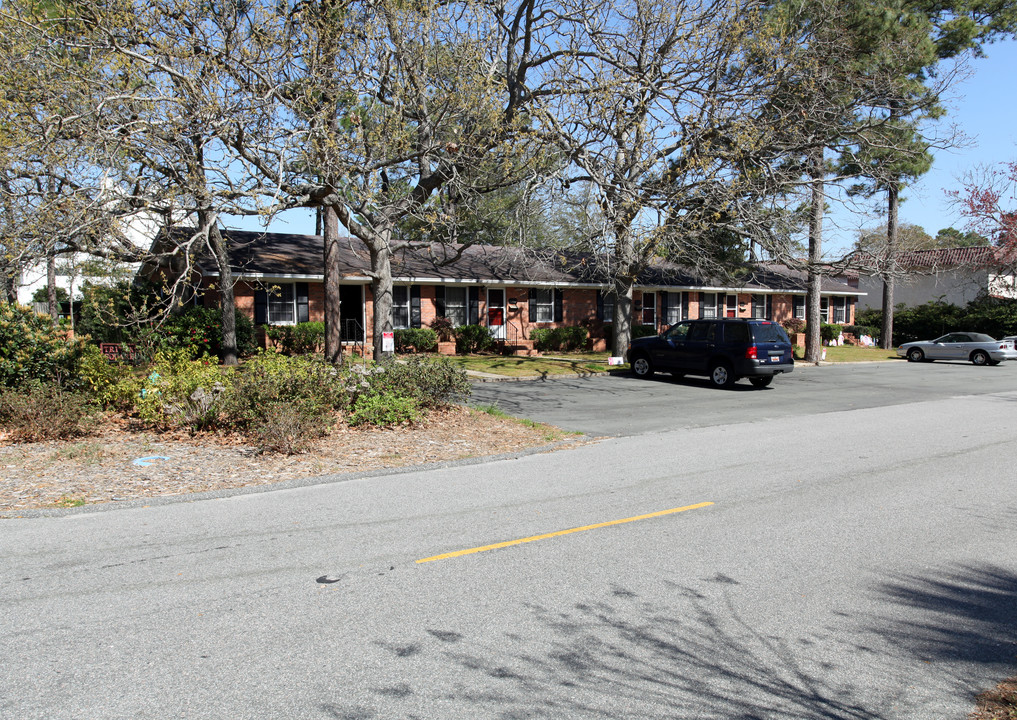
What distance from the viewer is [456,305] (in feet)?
92.6

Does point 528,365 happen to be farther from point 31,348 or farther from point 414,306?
point 31,348

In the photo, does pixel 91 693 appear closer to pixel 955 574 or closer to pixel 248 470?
pixel 248 470

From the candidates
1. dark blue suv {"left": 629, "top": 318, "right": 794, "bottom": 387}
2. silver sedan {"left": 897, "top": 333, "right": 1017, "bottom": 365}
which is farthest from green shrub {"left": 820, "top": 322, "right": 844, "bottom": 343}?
dark blue suv {"left": 629, "top": 318, "right": 794, "bottom": 387}

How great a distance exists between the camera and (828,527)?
20.9ft

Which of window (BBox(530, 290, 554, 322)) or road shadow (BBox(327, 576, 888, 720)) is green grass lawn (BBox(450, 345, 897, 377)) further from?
road shadow (BBox(327, 576, 888, 720))

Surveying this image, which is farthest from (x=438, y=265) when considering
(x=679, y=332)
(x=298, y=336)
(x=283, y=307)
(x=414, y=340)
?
(x=679, y=332)

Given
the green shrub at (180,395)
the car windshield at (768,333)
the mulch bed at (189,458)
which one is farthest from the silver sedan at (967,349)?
the green shrub at (180,395)

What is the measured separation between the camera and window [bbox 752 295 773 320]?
3791 cm

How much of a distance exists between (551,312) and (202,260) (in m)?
14.5

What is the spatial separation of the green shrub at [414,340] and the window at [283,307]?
386 cm

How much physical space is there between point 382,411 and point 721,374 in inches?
433

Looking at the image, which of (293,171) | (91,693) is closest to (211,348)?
(293,171)

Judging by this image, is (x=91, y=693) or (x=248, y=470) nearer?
(x=91, y=693)

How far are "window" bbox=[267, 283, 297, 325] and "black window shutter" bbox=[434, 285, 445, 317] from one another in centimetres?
556
